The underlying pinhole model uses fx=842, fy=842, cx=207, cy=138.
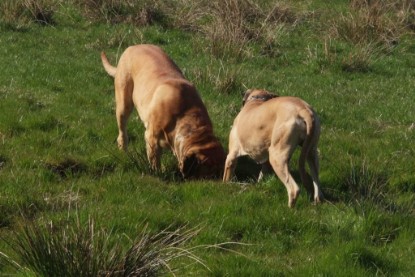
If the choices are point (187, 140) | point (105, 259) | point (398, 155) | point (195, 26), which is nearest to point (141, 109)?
point (187, 140)

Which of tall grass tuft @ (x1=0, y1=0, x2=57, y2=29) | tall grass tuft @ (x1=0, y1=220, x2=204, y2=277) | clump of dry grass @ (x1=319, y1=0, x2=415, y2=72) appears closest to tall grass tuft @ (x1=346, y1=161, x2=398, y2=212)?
tall grass tuft @ (x1=0, y1=220, x2=204, y2=277)

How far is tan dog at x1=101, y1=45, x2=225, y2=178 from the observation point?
838cm

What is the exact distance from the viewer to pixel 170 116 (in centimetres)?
865

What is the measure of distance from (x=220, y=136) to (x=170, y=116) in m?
1.40

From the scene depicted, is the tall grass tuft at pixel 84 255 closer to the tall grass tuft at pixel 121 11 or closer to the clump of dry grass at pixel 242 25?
the clump of dry grass at pixel 242 25

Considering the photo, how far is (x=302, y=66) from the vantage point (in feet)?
49.2

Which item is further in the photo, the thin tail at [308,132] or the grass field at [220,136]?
the thin tail at [308,132]

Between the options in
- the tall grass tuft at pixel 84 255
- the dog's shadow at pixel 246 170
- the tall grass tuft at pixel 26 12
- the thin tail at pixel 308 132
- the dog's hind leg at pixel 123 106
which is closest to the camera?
the tall grass tuft at pixel 84 255

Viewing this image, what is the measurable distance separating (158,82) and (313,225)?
2.76 metres

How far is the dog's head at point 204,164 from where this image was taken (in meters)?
8.31

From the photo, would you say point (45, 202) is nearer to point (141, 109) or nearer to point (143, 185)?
point (143, 185)

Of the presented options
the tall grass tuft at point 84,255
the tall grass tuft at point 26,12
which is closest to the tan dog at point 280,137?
the tall grass tuft at point 84,255

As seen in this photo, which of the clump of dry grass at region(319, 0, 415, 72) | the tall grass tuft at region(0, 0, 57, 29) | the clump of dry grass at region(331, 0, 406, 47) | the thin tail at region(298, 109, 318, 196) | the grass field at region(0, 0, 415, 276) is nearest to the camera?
the grass field at region(0, 0, 415, 276)

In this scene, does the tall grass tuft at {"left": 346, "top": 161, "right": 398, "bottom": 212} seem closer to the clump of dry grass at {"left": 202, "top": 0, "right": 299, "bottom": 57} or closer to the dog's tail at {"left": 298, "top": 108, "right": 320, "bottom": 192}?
the dog's tail at {"left": 298, "top": 108, "right": 320, "bottom": 192}
